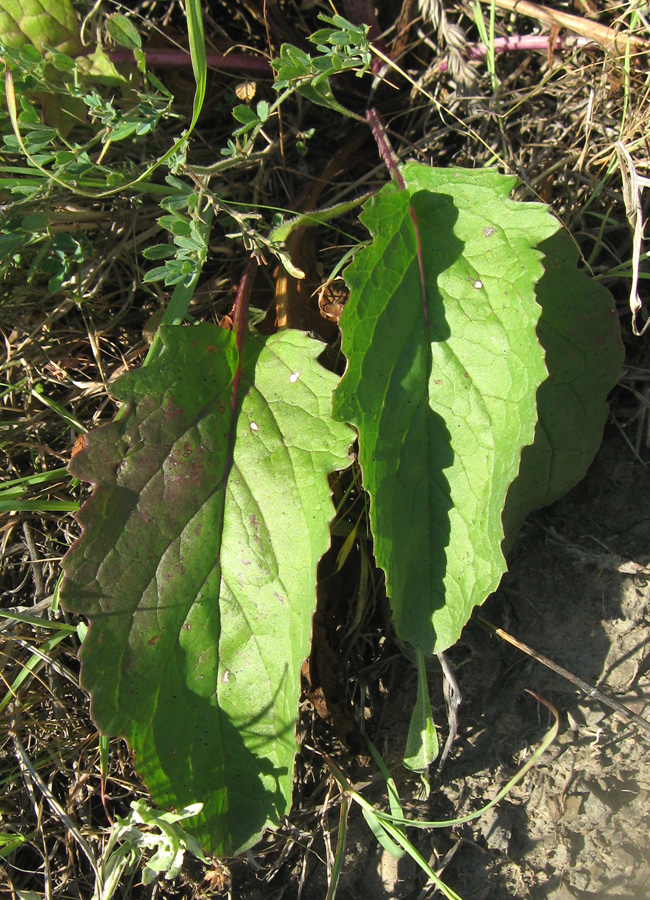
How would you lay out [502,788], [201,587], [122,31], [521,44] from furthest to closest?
[521,44] < [502,788] < [122,31] < [201,587]

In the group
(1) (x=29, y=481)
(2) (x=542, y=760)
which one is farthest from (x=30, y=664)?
(2) (x=542, y=760)

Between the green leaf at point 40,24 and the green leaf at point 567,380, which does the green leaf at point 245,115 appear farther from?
the green leaf at point 567,380

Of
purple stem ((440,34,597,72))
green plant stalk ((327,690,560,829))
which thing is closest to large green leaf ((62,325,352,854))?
green plant stalk ((327,690,560,829))

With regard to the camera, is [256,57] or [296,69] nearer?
[296,69]

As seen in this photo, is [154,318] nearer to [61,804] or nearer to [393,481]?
[393,481]

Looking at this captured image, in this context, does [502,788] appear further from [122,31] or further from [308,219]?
[122,31]

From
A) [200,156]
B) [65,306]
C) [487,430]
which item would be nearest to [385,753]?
[487,430]

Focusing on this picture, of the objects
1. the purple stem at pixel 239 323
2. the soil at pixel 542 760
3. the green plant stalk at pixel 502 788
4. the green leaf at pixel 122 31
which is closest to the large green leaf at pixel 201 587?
the purple stem at pixel 239 323
